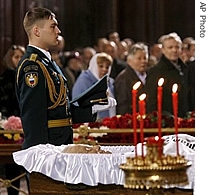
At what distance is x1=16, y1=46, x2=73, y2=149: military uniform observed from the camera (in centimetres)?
622

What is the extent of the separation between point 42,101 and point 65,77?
178 centimetres

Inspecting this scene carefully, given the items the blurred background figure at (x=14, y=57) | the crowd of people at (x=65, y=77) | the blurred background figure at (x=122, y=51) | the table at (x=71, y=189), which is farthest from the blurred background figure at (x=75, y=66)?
the table at (x=71, y=189)

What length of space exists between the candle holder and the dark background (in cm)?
1493

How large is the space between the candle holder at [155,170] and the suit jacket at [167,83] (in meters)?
5.91

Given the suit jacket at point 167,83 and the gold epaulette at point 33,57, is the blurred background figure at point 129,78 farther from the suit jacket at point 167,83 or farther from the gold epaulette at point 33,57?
the gold epaulette at point 33,57

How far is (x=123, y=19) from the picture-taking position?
20.3 m

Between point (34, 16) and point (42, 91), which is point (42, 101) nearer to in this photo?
point (42, 91)

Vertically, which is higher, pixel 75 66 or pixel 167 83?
pixel 75 66

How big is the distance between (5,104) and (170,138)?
506cm

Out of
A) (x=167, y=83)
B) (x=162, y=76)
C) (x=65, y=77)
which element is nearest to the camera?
(x=65, y=77)

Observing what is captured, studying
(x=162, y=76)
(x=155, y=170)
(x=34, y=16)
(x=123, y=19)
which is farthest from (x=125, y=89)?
(x=123, y=19)

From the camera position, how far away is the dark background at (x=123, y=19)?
19625 mm

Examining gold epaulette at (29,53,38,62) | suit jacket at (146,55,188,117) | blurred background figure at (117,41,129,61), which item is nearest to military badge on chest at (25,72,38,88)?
gold epaulette at (29,53,38,62)

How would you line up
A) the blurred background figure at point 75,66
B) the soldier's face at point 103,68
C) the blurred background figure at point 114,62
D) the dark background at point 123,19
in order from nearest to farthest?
the soldier's face at point 103,68
the blurred background figure at point 114,62
the blurred background figure at point 75,66
the dark background at point 123,19
